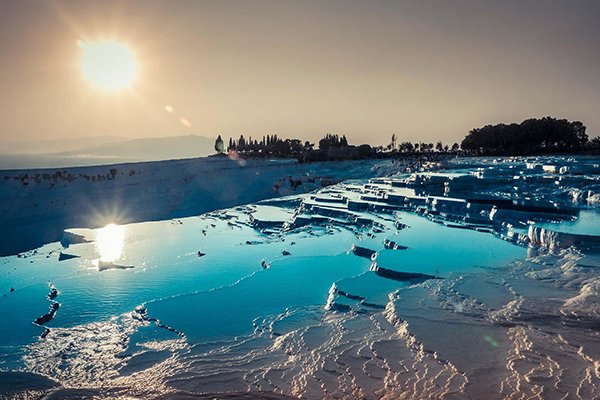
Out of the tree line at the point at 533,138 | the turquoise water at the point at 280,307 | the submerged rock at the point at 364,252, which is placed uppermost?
the tree line at the point at 533,138

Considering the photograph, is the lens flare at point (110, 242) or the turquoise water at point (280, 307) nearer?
the turquoise water at point (280, 307)

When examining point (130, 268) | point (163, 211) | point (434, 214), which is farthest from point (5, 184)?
point (434, 214)

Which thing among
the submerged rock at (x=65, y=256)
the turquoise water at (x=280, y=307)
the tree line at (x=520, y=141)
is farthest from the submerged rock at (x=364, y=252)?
the tree line at (x=520, y=141)

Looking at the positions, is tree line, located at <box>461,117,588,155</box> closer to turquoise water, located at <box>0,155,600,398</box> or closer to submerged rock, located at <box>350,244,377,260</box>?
turquoise water, located at <box>0,155,600,398</box>

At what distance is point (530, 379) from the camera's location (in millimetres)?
6621

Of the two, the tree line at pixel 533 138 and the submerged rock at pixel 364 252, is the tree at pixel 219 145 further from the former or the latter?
the submerged rock at pixel 364 252

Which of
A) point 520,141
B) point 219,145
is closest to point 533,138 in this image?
point 520,141

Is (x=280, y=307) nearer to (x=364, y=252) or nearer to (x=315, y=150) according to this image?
(x=364, y=252)

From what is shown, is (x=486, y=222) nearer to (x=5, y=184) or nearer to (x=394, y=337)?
(x=394, y=337)

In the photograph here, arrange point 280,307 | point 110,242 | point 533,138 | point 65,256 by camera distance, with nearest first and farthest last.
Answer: point 280,307 < point 65,256 < point 110,242 < point 533,138

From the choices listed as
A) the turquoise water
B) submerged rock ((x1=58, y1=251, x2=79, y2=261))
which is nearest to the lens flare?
the turquoise water

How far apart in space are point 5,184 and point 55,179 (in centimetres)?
355

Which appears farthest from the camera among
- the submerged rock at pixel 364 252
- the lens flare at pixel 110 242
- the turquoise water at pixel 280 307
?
the lens flare at pixel 110 242

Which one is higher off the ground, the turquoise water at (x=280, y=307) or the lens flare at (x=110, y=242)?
the turquoise water at (x=280, y=307)
